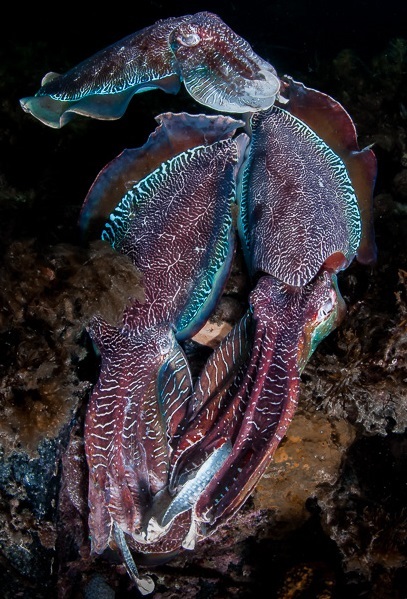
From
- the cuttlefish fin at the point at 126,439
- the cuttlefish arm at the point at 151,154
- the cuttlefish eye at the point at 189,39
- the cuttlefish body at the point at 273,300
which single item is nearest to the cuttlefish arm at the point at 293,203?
the cuttlefish body at the point at 273,300

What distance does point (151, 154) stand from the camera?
126 inches

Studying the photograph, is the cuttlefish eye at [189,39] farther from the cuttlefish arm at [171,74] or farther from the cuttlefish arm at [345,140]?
the cuttlefish arm at [345,140]

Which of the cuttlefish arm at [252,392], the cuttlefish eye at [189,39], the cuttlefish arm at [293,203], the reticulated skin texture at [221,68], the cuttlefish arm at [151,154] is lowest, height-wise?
the cuttlefish arm at [252,392]

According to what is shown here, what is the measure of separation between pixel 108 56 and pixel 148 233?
121 cm

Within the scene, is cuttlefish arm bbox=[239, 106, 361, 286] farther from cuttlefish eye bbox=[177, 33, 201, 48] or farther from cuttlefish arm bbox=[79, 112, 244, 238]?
cuttlefish eye bbox=[177, 33, 201, 48]

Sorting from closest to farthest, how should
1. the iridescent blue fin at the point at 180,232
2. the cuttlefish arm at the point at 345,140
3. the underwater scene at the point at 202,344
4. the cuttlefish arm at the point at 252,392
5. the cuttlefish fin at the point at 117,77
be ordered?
the cuttlefish arm at the point at 252,392
the underwater scene at the point at 202,344
the cuttlefish fin at the point at 117,77
the iridescent blue fin at the point at 180,232
the cuttlefish arm at the point at 345,140

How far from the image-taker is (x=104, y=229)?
325 cm

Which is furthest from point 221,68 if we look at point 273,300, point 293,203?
point 273,300

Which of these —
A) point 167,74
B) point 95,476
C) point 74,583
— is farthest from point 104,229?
point 74,583

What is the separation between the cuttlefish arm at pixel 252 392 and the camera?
2707 mm

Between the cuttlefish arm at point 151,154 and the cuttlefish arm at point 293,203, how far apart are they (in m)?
0.35

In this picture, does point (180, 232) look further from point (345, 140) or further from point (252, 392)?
point (345, 140)

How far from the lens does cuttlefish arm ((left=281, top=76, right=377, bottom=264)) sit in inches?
138

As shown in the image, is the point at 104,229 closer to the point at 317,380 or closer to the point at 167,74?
Result: the point at 167,74
